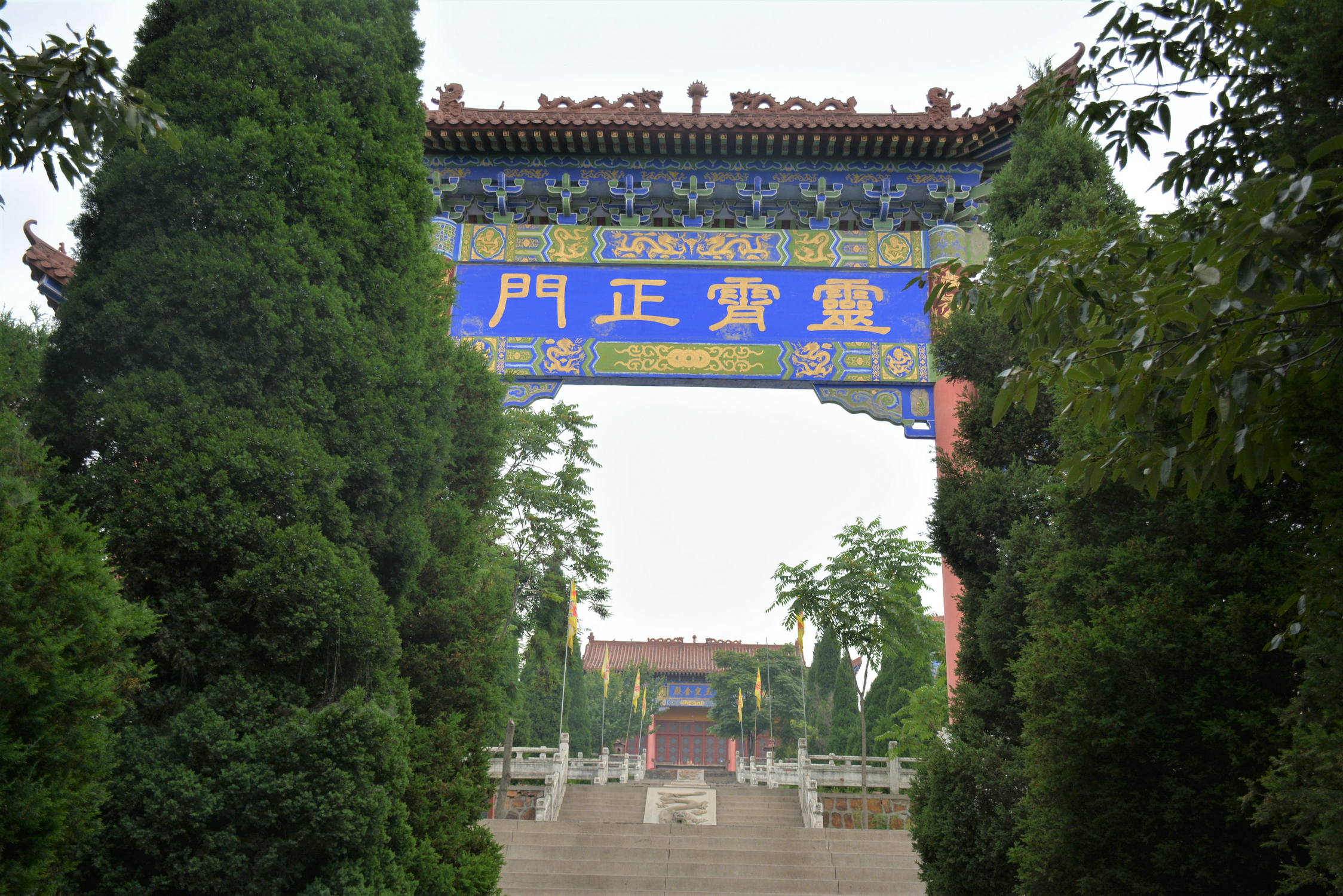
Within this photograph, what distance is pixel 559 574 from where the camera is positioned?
13.8m

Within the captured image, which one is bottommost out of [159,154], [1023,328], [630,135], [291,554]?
[291,554]

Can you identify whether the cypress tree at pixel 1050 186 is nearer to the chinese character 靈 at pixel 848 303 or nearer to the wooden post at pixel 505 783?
the chinese character 靈 at pixel 848 303

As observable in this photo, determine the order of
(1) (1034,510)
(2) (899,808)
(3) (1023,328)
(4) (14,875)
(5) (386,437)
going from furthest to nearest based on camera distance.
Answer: (2) (899,808) → (1) (1034,510) → (5) (386,437) → (3) (1023,328) → (4) (14,875)

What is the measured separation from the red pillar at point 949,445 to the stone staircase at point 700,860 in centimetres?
166

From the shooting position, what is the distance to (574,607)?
48.2 feet

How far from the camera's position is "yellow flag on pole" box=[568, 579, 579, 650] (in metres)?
13.9

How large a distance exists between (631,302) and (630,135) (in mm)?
1521

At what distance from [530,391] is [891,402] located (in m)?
3.19

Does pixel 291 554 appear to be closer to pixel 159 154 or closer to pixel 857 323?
pixel 159 154

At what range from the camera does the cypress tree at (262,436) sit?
10.8 ft

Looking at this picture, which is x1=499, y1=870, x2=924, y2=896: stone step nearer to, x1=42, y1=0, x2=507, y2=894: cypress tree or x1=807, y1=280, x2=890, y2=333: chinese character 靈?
x1=42, y1=0, x2=507, y2=894: cypress tree

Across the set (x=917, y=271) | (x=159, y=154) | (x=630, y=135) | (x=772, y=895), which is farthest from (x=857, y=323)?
(x=159, y=154)

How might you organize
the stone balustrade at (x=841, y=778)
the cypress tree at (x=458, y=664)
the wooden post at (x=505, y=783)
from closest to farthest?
the cypress tree at (x=458, y=664) < the stone balustrade at (x=841, y=778) < the wooden post at (x=505, y=783)

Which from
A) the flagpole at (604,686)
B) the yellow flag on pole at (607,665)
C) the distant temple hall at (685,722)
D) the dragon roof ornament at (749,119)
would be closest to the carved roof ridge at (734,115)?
the dragon roof ornament at (749,119)
